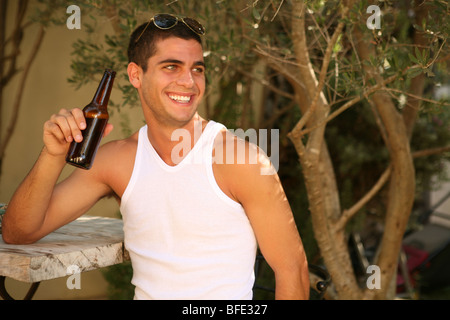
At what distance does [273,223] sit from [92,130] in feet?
2.53

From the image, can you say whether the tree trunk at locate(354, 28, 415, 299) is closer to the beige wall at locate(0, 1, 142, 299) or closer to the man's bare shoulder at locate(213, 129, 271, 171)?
the man's bare shoulder at locate(213, 129, 271, 171)

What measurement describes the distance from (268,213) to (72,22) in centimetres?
267

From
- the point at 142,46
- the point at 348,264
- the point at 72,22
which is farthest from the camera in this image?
the point at 72,22

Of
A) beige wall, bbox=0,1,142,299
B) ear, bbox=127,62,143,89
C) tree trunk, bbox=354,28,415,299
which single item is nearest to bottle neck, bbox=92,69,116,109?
ear, bbox=127,62,143,89

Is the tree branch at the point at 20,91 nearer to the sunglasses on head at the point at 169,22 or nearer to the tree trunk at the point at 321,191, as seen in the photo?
the tree trunk at the point at 321,191

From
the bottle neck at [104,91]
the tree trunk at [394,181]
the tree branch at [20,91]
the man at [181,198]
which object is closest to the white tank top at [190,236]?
the man at [181,198]

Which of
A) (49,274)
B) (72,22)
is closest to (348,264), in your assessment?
(49,274)

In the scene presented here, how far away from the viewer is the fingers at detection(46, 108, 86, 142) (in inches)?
76.4

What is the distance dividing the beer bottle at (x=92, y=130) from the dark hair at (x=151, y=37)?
22 cm

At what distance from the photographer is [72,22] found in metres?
4.01

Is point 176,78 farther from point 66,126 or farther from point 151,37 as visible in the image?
point 66,126

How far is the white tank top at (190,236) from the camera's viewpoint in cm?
208

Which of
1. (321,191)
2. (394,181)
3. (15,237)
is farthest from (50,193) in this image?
(394,181)
